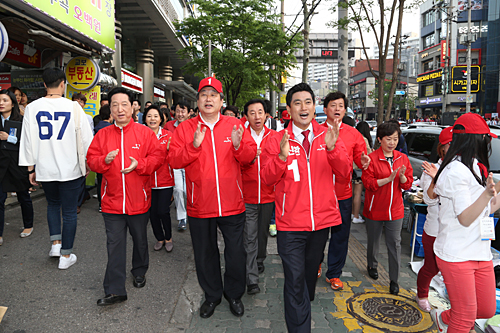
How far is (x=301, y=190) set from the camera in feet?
9.95

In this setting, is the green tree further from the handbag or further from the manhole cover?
the manhole cover

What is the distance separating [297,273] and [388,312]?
57.8 inches

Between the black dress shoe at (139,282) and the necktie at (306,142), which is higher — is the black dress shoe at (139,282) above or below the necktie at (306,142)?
below

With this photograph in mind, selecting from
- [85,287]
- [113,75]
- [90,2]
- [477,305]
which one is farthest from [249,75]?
[477,305]

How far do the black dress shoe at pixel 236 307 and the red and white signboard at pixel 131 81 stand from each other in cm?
1236

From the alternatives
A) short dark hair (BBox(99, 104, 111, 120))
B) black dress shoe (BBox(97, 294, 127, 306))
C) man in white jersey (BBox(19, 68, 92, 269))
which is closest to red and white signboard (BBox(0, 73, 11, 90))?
short dark hair (BBox(99, 104, 111, 120))

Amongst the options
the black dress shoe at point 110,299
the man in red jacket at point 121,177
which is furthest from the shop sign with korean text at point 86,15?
the black dress shoe at point 110,299

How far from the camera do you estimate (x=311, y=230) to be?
3014mm

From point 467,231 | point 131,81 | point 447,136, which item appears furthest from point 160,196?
point 131,81

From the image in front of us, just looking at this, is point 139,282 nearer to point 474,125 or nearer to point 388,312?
point 388,312

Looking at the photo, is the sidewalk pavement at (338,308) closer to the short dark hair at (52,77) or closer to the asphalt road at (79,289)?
the asphalt road at (79,289)

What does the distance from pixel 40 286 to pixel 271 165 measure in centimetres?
291

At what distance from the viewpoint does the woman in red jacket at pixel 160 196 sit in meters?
5.14

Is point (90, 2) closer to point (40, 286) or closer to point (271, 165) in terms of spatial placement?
point (40, 286)
